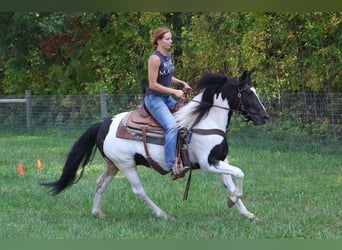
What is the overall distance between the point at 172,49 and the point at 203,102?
13.4 m

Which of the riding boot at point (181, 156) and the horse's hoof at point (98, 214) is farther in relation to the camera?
the horse's hoof at point (98, 214)

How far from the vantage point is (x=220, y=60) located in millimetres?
16016

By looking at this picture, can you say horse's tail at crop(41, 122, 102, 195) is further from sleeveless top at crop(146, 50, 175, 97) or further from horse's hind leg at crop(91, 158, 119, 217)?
sleeveless top at crop(146, 50, 175, 97)

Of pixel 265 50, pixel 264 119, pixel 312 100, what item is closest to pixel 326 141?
pixel 312 100

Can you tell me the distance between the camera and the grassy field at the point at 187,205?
5094mm

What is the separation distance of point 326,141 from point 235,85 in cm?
725

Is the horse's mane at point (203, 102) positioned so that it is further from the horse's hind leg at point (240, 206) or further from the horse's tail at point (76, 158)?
the horse's tail at point (76, 158)

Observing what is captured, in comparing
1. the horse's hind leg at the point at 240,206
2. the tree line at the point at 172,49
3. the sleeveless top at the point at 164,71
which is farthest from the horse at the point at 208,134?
the tree line at the point at 172,49

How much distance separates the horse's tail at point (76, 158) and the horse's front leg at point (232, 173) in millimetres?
1434

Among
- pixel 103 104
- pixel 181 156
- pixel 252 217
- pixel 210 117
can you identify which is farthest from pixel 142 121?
pixel 103 104

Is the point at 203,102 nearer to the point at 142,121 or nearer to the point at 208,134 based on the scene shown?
the point at 208,134

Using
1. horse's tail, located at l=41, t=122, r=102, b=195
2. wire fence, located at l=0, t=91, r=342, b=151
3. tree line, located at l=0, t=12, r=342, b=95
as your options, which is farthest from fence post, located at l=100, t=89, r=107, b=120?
horse's tail, located at l=41, t=122, r=102, b=195

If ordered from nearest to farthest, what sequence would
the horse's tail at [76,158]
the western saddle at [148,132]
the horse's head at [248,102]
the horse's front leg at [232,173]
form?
the horse's front leg at [232,173] < the horse's head at [248,102] < the western saddle at [148,132] < the horse's tail at [76,158]

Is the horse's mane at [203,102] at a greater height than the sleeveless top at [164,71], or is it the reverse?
the sleeveless top at [164,71]
